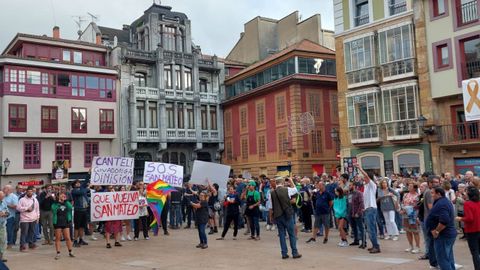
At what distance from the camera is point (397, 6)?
90.1 feet

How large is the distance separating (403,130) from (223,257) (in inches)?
698

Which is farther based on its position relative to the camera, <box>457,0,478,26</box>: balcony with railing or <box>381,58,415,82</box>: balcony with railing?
<box>381,58,415,82</box>: balcony with railing

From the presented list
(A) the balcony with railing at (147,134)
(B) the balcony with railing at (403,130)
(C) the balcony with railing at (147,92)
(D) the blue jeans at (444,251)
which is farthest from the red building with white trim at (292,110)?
(D) the blue jeans at (444,251)

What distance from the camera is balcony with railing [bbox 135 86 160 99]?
3906cm

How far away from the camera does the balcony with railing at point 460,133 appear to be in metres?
23.7

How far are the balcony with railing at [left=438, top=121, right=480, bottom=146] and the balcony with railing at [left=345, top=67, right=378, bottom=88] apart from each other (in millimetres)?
5025

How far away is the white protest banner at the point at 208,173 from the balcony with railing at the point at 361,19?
1660cm

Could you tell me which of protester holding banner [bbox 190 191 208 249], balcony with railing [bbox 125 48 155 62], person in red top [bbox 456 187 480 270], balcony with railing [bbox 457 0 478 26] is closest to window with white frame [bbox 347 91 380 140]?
balcony with railing [bbox 457 0 478 26]

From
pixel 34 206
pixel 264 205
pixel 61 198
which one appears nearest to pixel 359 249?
pixel 264 205

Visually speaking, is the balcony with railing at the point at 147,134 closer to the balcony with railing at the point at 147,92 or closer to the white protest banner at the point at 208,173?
the balcony with railing at the point at 147,92

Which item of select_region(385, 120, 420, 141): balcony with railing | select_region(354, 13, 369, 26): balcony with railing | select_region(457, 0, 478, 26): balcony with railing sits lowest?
select_region(385, 120, 420, 141): balcony with railing

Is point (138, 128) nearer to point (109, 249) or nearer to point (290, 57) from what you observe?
point (290, 57)

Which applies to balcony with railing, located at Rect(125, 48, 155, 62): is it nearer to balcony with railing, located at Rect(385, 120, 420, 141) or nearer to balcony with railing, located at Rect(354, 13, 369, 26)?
balcony with railing, located at Rect(354, 13, 369, 26)

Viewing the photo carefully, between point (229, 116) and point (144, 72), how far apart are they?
334 inches
